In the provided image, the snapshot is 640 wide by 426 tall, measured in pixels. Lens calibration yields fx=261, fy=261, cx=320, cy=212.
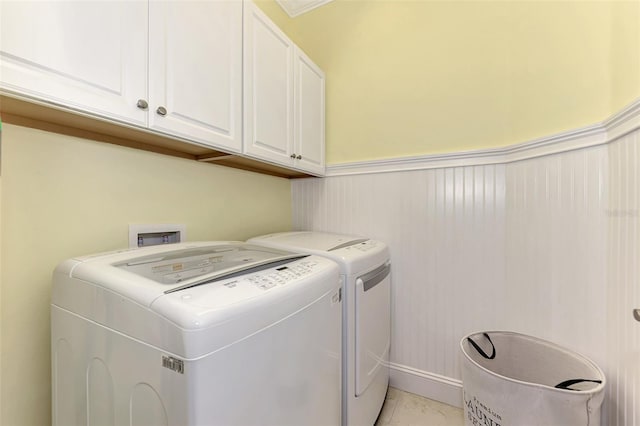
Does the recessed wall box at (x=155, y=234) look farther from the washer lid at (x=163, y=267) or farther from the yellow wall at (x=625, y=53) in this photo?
the yellow wall at (x=625, y=53)

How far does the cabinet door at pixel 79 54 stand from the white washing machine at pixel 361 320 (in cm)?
84

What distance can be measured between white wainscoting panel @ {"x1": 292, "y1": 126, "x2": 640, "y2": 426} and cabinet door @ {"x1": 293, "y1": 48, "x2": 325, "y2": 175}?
28 centimetres

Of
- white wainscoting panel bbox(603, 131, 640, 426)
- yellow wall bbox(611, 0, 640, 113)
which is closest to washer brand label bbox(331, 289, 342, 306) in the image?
white wainscoting panel bbox(603, 131, 640, 426)

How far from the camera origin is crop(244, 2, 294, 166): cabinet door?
1.28 m

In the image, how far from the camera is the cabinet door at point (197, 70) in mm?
923

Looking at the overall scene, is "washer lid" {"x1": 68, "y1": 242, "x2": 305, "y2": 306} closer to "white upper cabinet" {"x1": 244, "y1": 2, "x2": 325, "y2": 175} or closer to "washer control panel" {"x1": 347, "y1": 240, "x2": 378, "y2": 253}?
"washer control panel" {"x1": 347, "y1": 240, "x2": 378, "y2": 253}

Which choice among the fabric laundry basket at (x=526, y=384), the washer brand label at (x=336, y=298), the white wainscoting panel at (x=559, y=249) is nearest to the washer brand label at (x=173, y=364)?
the washer brand label at (x=336, y=298)

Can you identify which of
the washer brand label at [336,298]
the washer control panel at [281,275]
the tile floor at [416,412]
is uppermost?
the washer control panel at [281,275]

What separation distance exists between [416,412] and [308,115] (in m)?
1.94

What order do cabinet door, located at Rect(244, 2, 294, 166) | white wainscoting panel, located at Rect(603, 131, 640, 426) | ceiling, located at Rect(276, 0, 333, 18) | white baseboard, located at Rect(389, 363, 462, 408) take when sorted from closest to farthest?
white wainscoting panel, located at Rect(603, 131, 640, 426) < cabinet door, located at Rect(244, 2, 294, 166) < white baseboard, located at Rect(389, 363, 462, 408) < ceiling, located at Rect(276, 0, 333, 18)

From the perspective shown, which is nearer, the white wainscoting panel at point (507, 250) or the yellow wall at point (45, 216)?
the yellow wall at point (45, 216)

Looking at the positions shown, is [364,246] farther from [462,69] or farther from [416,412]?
[462,69]

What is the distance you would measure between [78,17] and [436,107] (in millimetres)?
1691

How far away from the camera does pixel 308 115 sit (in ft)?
5.78
